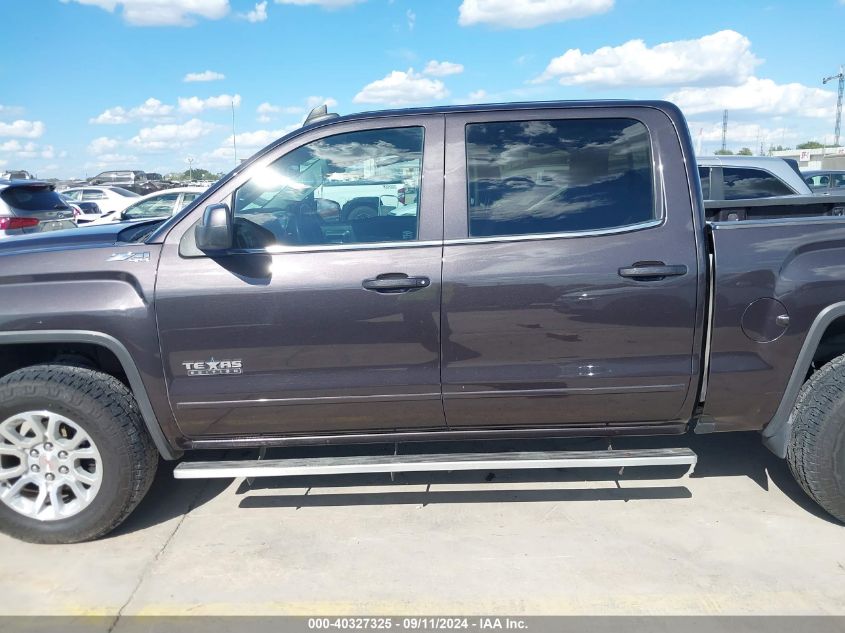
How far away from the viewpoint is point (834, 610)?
265 centimetres

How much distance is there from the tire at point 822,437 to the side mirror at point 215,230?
275 centimetres

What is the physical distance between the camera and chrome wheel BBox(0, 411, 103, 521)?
3.12 meters

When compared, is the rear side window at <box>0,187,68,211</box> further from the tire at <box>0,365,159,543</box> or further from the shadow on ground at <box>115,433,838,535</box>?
the tire at <box>0,365,159,543</box>

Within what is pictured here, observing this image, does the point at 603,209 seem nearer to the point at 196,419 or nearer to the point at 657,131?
the point at 657,131

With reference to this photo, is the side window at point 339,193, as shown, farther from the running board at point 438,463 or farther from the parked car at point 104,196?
the parked car at point 104,196

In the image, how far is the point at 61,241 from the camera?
331 centimetres

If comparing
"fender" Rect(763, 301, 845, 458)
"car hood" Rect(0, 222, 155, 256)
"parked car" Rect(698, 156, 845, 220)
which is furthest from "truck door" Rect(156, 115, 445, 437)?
"parked car" Rect(698, 156, 845, 220)

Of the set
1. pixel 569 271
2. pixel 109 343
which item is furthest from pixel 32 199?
pixel 569 271

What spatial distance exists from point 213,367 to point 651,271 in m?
2.03

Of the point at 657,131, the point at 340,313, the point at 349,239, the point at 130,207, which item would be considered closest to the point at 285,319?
the point at 340,313

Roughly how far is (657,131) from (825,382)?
4.62 feet

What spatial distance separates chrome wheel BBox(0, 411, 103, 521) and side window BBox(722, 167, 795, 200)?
6630 mm

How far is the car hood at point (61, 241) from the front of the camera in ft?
10.5

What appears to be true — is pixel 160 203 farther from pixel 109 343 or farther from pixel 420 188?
pixel 420 188
